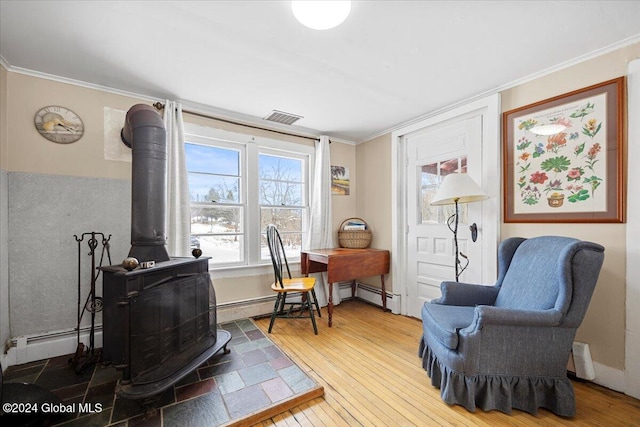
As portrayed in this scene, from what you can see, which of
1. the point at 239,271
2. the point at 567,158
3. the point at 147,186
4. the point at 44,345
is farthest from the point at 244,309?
the point at 567,158

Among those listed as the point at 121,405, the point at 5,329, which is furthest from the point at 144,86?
the point at 121,405

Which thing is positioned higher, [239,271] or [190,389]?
[239,271]

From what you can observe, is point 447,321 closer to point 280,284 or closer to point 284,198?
point 280,284

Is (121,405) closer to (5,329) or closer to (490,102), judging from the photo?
(5,329)

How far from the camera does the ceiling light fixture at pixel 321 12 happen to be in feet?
4.44

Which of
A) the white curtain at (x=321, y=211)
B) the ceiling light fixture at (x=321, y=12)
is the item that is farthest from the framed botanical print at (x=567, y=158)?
the white curtain at (x=321, y=211)

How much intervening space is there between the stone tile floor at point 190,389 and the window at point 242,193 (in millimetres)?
1146

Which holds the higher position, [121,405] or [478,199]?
[478,199]

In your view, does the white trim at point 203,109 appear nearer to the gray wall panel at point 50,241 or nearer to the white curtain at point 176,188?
the white curtain at point 176,188

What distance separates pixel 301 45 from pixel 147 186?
1.42 meters

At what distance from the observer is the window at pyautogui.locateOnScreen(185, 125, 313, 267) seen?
2.77 m

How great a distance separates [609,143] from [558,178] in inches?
13.0

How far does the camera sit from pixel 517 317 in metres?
1.49

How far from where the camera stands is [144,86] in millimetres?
2262
